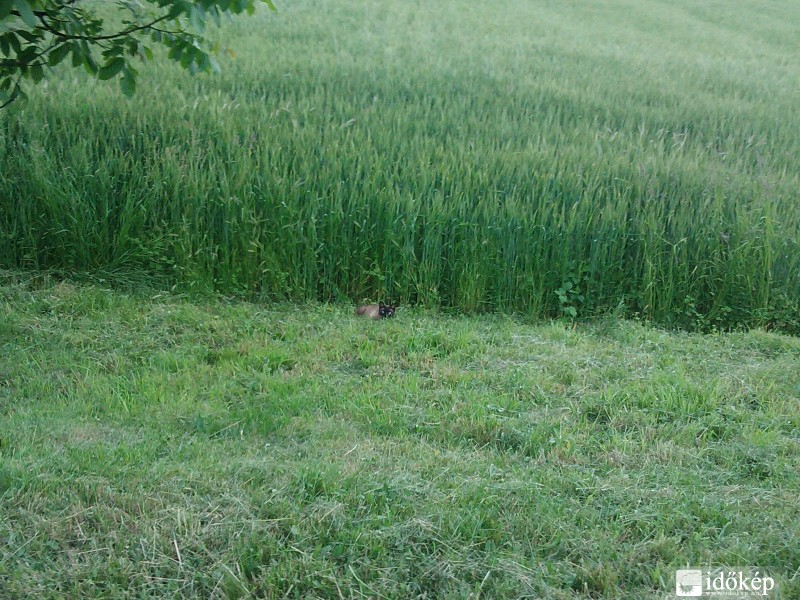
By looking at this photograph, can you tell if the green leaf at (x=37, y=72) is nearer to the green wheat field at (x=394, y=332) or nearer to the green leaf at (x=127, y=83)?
the green leaf at (x=127, y=83)

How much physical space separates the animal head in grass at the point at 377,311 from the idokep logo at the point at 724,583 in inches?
123

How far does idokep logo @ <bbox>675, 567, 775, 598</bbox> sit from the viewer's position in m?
2.72

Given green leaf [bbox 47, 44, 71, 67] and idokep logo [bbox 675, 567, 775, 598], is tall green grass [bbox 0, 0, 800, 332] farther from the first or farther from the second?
idokep logo [bbox 675, 567, 775, 598]

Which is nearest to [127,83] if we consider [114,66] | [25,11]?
[114,66]

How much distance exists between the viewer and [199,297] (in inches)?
233

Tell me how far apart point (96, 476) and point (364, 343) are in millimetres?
2115

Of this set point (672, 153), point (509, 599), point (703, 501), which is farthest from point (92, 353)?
point (672, 153)

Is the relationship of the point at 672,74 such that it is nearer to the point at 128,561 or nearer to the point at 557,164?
the point at 557,164

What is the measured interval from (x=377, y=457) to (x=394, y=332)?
6.06 ft

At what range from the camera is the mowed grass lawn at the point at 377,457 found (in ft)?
9.12

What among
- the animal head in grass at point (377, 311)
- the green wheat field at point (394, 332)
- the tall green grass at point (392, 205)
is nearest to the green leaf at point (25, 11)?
the green wheat field at point (394, 332)

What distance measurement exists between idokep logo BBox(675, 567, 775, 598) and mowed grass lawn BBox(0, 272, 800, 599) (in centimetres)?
5

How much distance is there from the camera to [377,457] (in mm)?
3504

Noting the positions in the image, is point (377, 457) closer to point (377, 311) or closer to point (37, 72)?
point (377, 311)
